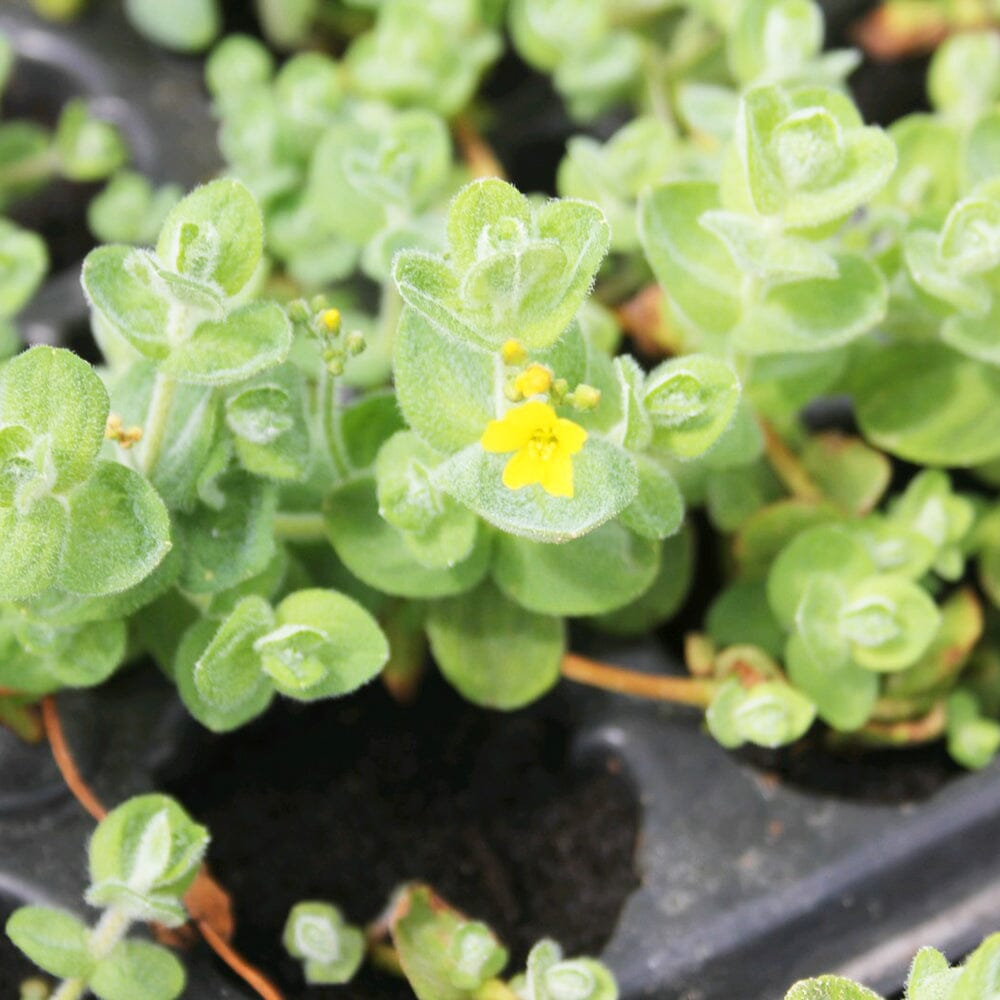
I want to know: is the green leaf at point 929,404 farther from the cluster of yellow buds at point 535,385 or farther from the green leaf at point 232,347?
the green leaf at point 232,347

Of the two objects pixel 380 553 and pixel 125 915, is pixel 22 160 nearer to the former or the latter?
pixel 380 553

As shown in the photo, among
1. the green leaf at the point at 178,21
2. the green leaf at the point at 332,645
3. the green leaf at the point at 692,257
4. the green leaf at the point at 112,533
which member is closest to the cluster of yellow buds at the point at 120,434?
the green leaf at the point at 112,533

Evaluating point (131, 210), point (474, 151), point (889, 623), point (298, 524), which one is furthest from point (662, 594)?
point (131, 210)

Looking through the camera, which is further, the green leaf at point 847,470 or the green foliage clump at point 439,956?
the green leaf at point 847,470

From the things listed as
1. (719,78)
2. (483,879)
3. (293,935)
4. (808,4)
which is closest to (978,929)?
(483,879)

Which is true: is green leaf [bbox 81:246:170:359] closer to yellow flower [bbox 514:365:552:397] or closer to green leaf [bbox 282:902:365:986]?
yellow flower [bbox 514:365:552:397]

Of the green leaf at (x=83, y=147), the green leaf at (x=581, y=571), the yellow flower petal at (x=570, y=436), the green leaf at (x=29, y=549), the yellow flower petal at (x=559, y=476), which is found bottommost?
the green leaf at (x=581, y=571)

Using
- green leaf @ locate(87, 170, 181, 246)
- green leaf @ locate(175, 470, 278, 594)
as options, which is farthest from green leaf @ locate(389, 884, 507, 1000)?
green leaf @ locate(87, 170, 181, 246)
